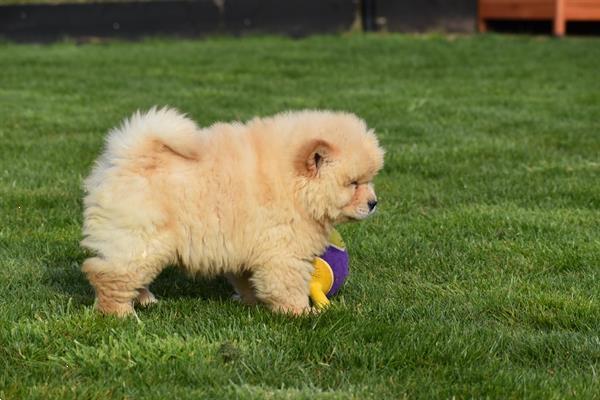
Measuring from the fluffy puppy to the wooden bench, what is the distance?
598 inches

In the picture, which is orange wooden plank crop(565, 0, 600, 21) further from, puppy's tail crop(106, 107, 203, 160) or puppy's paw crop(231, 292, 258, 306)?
puppy's tail crop(106, 107, 203, 160)

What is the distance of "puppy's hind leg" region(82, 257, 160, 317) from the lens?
13.4 ft

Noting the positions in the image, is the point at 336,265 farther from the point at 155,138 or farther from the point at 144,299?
the point at 155,138

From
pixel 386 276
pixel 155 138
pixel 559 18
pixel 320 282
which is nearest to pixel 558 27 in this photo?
pixel 559 18

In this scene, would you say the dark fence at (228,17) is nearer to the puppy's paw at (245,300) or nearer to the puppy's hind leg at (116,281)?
the puppy's paw at (245,300)

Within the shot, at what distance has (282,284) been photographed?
4.25 m

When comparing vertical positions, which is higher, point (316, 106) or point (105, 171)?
point (105, 171)

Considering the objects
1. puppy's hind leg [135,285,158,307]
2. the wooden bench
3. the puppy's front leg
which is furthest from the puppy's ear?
the wooden bench

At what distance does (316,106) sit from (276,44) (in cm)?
711

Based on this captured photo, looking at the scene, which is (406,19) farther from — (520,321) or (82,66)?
(520,321)

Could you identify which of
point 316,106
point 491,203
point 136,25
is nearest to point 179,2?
point 136,25

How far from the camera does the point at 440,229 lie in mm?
5949

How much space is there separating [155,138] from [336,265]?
1.11 metres

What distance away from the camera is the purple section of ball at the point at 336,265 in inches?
182
